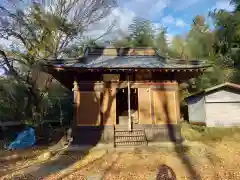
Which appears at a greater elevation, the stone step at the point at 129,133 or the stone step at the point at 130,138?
the stone step at the point at 129,133

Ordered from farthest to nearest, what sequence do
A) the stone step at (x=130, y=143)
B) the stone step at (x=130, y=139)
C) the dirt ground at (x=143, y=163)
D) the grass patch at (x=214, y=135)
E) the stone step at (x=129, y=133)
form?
the grass patch at (x=214, y=135) → the stone step at (x=129, y=133) → the stone step at (x=130, y=139) → the stone step at (x=130, y=143) → the dirt ground at (x=143, y=163)

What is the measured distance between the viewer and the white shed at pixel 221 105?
49.3 feet

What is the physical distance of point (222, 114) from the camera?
15141 millimetres

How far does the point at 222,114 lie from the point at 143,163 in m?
9.55

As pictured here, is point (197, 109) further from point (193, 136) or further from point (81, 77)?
point (81, 77)

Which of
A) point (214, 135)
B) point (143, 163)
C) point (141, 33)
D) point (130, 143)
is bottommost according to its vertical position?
point (143, 163)

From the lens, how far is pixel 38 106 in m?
15.4

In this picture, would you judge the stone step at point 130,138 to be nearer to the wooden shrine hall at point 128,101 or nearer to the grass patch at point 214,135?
the wooden shrine hall at point 128,101

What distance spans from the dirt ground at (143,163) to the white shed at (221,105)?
17.3ft

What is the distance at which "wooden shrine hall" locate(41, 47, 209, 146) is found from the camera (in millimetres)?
10094

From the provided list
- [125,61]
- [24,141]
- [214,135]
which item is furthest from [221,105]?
[24,141]

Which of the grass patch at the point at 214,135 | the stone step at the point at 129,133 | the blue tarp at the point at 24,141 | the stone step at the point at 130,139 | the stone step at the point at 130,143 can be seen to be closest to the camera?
the stone step at the point at 130,143

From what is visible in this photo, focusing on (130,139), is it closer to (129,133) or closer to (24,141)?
(129,133)

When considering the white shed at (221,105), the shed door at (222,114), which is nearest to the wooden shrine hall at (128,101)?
the white shed at (221,105)
